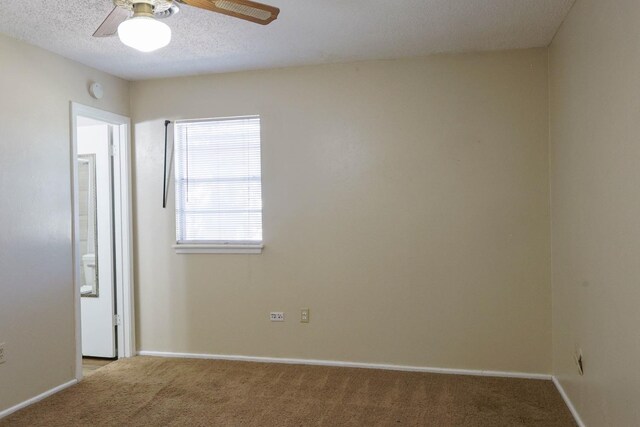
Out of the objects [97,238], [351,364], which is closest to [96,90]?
[97,238]

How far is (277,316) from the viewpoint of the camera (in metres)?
4.16

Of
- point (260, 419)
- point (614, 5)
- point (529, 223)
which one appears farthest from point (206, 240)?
point (614, 5)

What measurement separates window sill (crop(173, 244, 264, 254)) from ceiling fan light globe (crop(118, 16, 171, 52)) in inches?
93.3

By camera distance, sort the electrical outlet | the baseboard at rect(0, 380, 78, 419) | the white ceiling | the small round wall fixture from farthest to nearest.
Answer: the electrical outlet, the small round wall fixture, the baseboard at rect(0, 380, 78, 419), the white ceiling

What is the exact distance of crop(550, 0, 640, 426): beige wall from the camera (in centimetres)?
204

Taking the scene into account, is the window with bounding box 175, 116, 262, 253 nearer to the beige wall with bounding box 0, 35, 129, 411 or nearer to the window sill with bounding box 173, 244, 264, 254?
the window sill with bounding box 173, 244, 264, 254

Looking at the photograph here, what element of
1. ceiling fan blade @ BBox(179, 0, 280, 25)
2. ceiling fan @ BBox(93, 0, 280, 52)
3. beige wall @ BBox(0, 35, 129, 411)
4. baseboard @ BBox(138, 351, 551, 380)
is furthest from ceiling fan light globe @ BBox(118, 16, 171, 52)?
baseboard @ BBox(138, 351, 551, 380)

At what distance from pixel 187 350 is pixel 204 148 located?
1708mm

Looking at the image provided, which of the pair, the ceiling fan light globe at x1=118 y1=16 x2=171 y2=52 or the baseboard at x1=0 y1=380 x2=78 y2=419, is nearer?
the ceiling fan light globe at x1=118 y1=16 x2=171 y2=52

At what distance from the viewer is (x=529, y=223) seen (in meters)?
3.67

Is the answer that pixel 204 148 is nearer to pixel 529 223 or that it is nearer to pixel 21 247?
pixel 21 247

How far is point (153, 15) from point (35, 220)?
1948mm

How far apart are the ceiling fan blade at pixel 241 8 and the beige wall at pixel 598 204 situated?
56.4 inches

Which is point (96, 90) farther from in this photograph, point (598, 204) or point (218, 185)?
point (598, 204)
